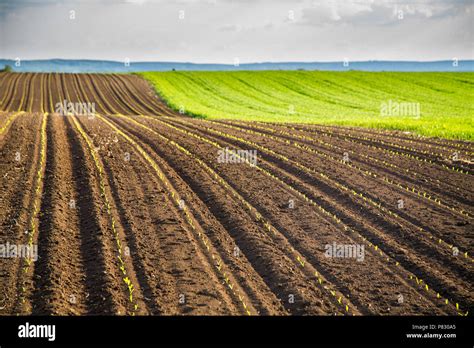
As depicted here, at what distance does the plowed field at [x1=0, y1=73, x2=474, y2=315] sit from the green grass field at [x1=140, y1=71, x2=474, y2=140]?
10.5 metres

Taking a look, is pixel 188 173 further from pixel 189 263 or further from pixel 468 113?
pixel 468 113

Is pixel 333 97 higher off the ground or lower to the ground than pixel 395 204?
higher

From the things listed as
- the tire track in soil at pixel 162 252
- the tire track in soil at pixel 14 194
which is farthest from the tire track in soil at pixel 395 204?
the tire track in soil at pixel 14 194

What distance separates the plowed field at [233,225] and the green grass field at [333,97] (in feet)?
34.6

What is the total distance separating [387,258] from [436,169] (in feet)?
26.6

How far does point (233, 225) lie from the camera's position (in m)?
13.1

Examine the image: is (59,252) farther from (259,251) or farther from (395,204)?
(395,204)

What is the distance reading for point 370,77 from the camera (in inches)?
2822

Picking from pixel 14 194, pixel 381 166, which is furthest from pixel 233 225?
pixel 381 166

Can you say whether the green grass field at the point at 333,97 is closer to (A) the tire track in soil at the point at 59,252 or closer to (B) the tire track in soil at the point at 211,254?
(B) the tire track in soil at the point at 211,254

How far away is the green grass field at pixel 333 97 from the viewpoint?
3450cm

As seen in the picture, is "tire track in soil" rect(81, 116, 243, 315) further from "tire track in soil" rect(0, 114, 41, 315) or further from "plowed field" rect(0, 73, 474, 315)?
"tire track in soil" rect(0, 114, 41, 315)

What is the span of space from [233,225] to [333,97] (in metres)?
44.3

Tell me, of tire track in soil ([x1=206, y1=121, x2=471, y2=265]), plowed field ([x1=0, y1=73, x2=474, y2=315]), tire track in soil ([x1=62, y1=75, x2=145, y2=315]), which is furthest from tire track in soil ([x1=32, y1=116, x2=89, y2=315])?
tire track in soil ([x1=206, y1=121, x2=471, y2=265])
